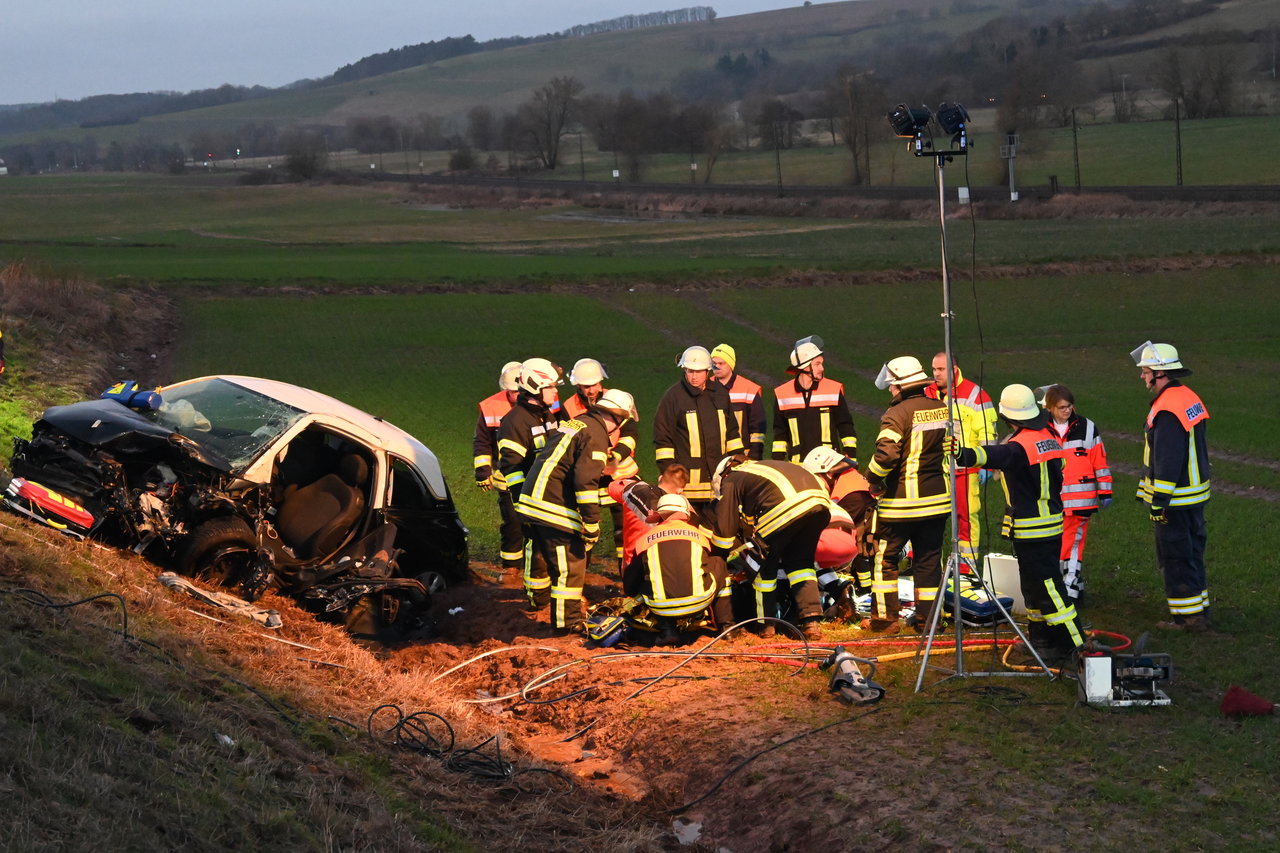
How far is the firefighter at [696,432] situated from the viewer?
12.2 m

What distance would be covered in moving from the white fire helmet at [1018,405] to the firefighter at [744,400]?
333 cm

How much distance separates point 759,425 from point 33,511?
6541 mm

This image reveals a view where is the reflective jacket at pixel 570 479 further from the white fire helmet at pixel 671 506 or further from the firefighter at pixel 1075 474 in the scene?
the firefighter at pixel 1075 474

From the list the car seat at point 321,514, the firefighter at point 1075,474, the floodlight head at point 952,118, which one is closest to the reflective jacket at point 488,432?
the car seat at point 321,514

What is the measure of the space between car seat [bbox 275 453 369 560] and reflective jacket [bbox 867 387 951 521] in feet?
13.7

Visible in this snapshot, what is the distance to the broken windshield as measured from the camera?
34.6ft

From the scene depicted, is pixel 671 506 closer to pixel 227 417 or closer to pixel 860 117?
pixel 227 417

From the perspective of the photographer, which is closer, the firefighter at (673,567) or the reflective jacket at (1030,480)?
the reflective jacket at (1030,480)

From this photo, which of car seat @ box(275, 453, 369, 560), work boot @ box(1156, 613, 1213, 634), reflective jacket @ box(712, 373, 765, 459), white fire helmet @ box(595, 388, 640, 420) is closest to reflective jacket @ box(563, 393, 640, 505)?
white fire helmet @ box(595, 388, 640, 420)

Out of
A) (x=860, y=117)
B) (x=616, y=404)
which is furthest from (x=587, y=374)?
(x=860, y=117)

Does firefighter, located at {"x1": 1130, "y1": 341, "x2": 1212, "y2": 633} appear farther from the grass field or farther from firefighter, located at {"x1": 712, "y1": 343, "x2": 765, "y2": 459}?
firefighter, located at {"x1": 712, "y1": 343, "x2": 765, "y2": 459}

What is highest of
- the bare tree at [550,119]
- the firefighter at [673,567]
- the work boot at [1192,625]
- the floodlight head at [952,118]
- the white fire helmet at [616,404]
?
the bare tree at [550,119]

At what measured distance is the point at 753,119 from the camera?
436 feet

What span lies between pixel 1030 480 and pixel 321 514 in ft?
18.1
